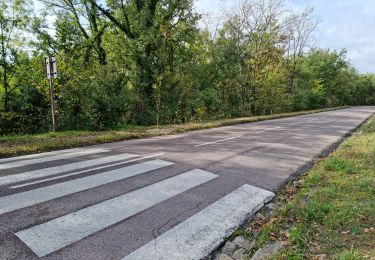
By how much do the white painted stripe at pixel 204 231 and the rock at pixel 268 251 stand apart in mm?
470

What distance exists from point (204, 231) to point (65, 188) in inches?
101

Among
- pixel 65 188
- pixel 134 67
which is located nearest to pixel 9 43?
pixel 134 67

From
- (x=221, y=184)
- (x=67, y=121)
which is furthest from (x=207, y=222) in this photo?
(x=67, y=121)

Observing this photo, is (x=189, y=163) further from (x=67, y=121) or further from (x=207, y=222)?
(x=67, y=121)

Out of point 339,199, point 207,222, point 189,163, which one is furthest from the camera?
point 189,163

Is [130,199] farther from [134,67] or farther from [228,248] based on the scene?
[134,67]

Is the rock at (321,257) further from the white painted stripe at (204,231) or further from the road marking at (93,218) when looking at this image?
the road marking at (93,218)

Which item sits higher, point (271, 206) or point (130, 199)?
point (130, 199)

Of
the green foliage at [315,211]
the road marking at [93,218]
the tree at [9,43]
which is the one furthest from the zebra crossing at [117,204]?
the tree at [9,43]

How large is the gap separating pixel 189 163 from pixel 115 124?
27.7 ft

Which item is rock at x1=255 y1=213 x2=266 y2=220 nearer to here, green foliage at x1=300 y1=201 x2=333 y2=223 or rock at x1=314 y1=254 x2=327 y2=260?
green foliage at x1=300 y1=201 x2=333 y2=223

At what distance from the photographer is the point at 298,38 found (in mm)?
41344

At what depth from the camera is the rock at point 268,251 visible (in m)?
3.09

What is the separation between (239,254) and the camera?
3225 millimetres
